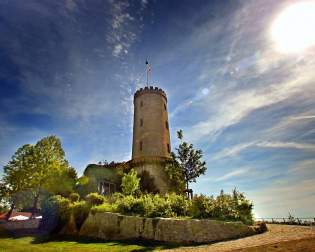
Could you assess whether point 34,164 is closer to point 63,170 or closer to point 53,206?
point 63,170

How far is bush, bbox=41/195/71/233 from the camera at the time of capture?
2366 centimetres

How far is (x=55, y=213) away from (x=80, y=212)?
3.75 meters

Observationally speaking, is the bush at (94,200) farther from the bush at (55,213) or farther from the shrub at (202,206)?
the shrub at (202,206)

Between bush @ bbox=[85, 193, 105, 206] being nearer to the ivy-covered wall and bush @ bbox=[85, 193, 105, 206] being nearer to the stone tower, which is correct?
the ivy-covered wall

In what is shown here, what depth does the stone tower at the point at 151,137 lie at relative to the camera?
36094mm

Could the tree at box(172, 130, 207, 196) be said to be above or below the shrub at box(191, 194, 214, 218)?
above

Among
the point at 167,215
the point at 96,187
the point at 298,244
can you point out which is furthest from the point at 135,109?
the point at 298,244

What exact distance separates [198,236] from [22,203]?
31.1 metres

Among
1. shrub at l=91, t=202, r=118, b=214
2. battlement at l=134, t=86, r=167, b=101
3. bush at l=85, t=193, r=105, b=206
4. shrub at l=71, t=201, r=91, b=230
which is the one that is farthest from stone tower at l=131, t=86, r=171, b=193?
shrub at l=91, t=202, r=118, b=214

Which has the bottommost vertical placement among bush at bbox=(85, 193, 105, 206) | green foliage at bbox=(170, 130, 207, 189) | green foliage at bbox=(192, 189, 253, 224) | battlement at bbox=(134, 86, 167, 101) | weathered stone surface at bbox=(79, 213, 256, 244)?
weathered stone surface at bbox=(79, 213, 256, 244)

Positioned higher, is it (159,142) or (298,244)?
(159,142)

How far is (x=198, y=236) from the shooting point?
15.2m

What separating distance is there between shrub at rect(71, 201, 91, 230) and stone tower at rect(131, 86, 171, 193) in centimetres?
1325

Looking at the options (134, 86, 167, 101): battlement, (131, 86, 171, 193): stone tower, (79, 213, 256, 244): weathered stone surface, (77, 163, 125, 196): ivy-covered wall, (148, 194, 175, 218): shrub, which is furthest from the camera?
(134, 86, 167, 101): battlement
